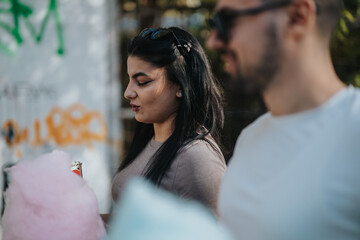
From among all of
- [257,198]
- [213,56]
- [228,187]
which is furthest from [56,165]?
[213,56]

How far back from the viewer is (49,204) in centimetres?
136

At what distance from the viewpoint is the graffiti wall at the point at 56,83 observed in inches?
170

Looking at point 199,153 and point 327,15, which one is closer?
point 327,15

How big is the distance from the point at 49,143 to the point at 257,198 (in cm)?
357

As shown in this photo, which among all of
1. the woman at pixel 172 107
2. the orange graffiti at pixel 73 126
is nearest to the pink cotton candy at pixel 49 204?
the woman at pixel 172 107

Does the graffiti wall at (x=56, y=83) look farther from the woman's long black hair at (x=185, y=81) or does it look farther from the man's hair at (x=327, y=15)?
the man's hair at (x=327, y=15)

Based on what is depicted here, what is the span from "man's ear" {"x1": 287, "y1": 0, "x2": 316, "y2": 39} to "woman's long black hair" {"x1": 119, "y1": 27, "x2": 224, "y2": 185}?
2.40ft

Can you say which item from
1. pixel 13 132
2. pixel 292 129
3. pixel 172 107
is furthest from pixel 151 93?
pixel 13 132

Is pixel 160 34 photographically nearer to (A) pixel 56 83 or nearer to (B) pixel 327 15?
(B) pixel 327 15

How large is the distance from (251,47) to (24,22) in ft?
11.9

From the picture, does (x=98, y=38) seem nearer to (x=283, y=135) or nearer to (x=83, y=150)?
(x=83, y=150)

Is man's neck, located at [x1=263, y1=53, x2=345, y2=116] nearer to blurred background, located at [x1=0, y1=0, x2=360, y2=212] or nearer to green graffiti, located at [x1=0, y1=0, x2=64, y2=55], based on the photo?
blurred background, located at [x1=0, y1=0, x2=360, y2=212]

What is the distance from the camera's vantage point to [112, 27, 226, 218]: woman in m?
1.68

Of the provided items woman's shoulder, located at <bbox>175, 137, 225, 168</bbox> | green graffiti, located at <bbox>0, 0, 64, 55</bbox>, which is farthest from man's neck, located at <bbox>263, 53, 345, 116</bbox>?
green graffiti, located at <bbox>0, 0, 64, 55</bbox>
